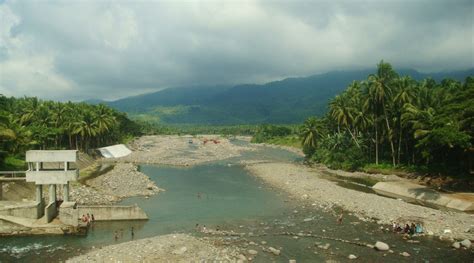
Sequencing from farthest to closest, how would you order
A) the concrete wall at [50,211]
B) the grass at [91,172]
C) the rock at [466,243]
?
the grass at [91,172] < the concrete wall at [50,211] < the rock at [466,243]

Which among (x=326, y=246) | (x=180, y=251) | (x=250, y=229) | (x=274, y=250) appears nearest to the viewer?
(x=180, y=251)

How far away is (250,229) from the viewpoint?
132 feet

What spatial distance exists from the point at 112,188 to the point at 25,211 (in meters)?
21.1

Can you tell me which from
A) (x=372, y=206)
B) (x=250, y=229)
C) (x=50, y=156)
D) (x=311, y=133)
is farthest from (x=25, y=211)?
(x=311, y=133)

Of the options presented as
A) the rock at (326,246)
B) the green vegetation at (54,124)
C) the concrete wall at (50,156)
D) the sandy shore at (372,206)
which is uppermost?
the green vegetation at (54,124)

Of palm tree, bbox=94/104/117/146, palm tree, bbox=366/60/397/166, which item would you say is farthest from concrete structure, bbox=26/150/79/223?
palm tree, bbox=94/104/117/146

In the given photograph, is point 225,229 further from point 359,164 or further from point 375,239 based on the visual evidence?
point 359,164

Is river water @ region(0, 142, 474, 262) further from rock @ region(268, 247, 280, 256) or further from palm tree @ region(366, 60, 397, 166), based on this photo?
palm tree @ region(366, 60, 397, 166)

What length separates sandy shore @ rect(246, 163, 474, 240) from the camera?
38.8 meters

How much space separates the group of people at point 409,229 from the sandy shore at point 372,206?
0.92 metres

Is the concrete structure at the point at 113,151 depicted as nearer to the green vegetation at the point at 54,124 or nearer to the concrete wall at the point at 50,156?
the green vegetation at the point at 54,124

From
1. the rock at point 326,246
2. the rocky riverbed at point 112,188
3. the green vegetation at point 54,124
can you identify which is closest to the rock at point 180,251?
the rock at point 326,246

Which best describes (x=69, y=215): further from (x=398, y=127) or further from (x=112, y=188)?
(x=398, y=127)

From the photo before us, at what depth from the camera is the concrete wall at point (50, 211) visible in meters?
39.8
